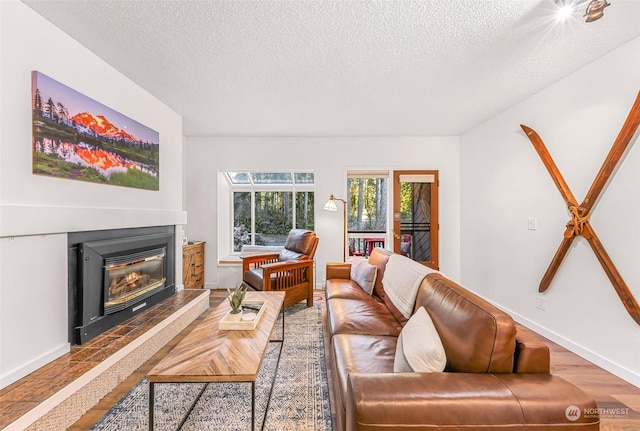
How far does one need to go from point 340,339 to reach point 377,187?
3270mm

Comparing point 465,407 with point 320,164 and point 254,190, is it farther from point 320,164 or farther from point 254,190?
point 254,190

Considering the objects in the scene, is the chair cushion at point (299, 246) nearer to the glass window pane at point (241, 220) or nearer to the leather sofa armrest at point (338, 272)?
the leather sofa armrest at point (338, 272)

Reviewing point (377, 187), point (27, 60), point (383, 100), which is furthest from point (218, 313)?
point (377, 187)

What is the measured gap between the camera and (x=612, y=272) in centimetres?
205

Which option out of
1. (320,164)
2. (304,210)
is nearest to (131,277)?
(304,210)

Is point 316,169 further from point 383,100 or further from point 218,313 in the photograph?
point 218,313

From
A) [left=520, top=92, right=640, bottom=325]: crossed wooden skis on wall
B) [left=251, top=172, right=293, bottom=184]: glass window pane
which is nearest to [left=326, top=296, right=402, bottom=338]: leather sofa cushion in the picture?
[left=520, top=92, right=640, bottom=325]: crossed wooden skis on wall

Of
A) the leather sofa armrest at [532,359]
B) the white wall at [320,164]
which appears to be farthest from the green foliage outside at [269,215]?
the leather sofa armrest at [532,359]

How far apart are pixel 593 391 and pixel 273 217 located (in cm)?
420

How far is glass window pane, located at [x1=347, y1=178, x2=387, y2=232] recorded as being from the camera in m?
4.64

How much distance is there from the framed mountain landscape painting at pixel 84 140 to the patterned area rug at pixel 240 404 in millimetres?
1627

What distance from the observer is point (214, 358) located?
142 centimetres

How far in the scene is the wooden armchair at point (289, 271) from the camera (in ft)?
10.5

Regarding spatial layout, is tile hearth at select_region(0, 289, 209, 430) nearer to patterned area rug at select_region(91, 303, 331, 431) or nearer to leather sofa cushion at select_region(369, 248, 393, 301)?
patterned area rug at select_region(91, 303, 331, 431)
